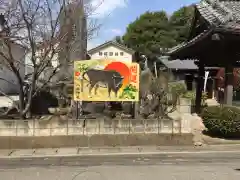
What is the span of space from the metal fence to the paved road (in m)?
1.11

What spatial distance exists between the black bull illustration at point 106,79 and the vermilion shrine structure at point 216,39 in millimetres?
3342

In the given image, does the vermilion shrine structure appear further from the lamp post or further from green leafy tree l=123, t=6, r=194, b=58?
green leafy tree l=123, t=6, r=194, b=58

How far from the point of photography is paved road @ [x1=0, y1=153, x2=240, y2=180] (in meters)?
6.32

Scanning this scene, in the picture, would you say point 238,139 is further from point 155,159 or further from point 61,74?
point 61,74

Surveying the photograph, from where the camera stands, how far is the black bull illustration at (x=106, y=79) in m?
9.45

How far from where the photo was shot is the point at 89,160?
24.9ft

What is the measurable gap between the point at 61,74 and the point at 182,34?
3846 centimetres

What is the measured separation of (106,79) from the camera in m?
9.45

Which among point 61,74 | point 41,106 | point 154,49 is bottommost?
point 41,106

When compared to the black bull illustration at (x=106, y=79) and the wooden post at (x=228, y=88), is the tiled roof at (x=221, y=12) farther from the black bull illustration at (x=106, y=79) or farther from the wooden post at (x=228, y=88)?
the black bull illustration at (x=106, y=79)

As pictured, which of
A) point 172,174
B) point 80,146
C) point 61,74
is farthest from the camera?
point 61,74

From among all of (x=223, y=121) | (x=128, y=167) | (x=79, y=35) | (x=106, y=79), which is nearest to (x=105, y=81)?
(x=106, y=79)

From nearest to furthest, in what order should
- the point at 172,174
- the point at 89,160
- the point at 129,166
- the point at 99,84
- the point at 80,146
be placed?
1. the point at 172,174
2. the point at 129,166
3. the point at 89,160
4. the point at 80,146
5. the point at 99,84

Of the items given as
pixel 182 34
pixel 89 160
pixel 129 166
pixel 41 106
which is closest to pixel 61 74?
pixel 41 106
